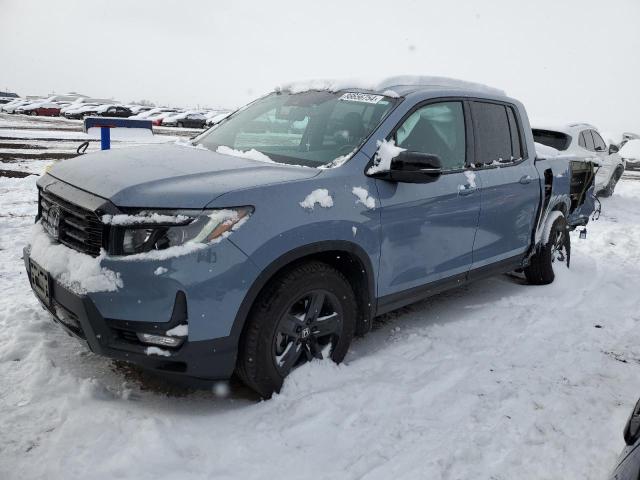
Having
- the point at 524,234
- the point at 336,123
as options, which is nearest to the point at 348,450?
the point at 336,123

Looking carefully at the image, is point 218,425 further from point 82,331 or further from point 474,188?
point 474,188

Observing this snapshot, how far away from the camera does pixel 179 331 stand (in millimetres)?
2525

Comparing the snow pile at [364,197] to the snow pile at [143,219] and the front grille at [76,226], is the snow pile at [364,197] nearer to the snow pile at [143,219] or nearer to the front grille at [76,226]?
the snow pile at [143,219]

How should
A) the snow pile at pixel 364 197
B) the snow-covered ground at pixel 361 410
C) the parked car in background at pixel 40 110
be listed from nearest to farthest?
the snow-covered ground at pixel 361 410
the snow pile at pixel 364 197
the parked car in background at pixel 40 110

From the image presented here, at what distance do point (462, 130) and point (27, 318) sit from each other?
3.48m

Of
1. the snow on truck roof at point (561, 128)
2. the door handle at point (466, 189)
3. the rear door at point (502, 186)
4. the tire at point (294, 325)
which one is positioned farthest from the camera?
the snow on truck roof at point (561, 128)

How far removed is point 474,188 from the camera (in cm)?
399

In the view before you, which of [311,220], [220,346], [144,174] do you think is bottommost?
[220,346]

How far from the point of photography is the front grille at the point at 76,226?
262 centimetres

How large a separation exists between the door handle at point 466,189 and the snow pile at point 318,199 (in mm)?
1289

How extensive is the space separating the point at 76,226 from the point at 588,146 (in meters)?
10.7

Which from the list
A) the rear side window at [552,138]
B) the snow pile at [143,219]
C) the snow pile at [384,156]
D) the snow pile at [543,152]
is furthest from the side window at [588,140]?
the snow pile at [143,219]

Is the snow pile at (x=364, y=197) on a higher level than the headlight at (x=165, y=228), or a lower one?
higher

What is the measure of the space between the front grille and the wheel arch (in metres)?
0.78
